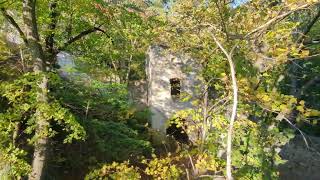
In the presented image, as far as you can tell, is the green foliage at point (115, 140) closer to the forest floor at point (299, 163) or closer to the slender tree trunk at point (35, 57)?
the slender tree trunk at point (35, 57)

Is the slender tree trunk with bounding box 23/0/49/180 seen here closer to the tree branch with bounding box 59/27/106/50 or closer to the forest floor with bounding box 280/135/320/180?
the tree branch with bounding box 59/27/106/50

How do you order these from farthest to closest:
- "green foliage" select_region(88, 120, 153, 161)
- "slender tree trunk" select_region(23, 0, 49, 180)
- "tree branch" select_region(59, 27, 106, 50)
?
1. "green foliage" select_region(88, 120, 153, 161)
2. "tree branch" select_region(59, 27, 106, 50)
3. "slender tree trunk" select_region(23, 0, 49, 180)

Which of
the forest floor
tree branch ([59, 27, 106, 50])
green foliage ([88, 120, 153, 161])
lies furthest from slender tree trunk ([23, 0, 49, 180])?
the forest floor

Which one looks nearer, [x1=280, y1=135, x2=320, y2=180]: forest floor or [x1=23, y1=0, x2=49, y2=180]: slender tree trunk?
[x1=23, y1=0, x2=49, y2=180]: slender tree trunk

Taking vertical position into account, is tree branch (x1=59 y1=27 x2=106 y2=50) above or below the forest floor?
above

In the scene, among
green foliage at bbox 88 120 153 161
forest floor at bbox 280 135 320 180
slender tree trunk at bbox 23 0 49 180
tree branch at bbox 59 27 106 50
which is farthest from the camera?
forest floor at bbox 280 135 320 180

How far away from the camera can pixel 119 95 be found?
51.9 ft

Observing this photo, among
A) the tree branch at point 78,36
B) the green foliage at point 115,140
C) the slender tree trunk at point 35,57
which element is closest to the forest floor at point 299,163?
the green foliage at point 115,140

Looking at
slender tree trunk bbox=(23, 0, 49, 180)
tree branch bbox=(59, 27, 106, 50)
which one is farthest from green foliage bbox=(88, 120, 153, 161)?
slender tree trunk bbox=(23, 0, 49, 180)

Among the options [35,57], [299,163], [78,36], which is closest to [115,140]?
[78,36]

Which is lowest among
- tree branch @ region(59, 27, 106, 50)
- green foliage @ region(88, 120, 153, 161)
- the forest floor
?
the forest floor

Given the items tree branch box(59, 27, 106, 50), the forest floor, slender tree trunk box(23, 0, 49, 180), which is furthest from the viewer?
the forest floor

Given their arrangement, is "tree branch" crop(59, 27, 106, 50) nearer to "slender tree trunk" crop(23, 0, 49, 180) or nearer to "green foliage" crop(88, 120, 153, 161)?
"slender tree trunk" crop(23, 0, 49, 180)

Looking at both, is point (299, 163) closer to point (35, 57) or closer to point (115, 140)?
point (115, 140)
